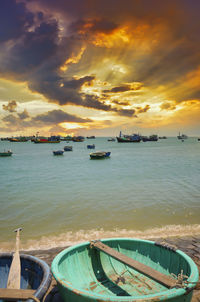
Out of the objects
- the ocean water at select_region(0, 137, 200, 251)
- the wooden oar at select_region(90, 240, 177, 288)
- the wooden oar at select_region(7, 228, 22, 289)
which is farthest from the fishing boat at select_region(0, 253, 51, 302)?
the ocean water at select_region(0, 137, 200, 251)

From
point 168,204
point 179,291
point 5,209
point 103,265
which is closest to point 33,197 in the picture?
point 5,209

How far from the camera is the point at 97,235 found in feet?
33.4

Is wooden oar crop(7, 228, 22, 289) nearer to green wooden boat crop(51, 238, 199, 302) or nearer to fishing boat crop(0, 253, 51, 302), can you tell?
fishing boat crop(0, 253, 51, 302)

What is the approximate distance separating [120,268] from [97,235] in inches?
206

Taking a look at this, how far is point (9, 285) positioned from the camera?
12.8 ft

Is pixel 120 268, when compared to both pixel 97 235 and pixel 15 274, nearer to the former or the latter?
pixel 15 274

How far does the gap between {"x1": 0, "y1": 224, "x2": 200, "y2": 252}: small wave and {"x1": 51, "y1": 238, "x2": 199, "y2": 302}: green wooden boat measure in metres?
4.30

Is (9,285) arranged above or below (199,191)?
above

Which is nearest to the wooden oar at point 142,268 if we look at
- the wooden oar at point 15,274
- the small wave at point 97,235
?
the wooden oar at point 15,274

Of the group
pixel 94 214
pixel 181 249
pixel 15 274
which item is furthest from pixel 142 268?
pixel 94 214

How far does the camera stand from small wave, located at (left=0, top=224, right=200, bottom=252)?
9.16m

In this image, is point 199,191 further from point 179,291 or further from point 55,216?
point 179,291

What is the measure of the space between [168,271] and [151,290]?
0.57 meters

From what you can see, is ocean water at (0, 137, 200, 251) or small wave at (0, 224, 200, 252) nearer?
small wave at (0, 224, 200, 252)
